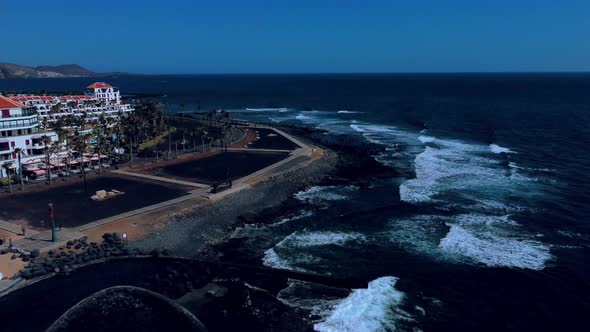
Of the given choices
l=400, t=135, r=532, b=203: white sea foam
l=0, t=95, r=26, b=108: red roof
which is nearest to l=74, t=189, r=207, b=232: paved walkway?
l=400, t=135, r=532, b=203: white sea foam

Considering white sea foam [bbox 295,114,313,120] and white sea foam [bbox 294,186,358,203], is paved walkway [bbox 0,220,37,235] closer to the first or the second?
→ white sea foam [bbox 294,186,358,203]

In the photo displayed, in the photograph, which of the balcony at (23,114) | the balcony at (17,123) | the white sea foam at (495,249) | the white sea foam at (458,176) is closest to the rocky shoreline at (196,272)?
the white sea foam at (495,249)

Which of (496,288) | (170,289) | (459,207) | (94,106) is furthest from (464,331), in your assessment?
(94,106)

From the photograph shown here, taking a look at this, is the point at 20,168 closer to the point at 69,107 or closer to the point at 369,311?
the point at 69,107

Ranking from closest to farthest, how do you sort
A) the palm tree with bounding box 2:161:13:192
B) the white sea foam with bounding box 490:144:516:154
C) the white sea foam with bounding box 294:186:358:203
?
the palm tree with bounding box 2:161:13:192
the white sea foam with bounding box 294:186:358:203
the white sea foam with bounding box 490:144:516:154

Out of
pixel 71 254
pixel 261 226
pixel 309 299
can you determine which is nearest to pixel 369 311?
pixel 309 299

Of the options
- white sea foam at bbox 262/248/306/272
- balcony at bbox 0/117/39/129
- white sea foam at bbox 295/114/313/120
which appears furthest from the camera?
white sea foam at bbox 295/114/313/120

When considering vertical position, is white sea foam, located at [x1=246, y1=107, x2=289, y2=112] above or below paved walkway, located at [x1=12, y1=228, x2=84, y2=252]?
above
